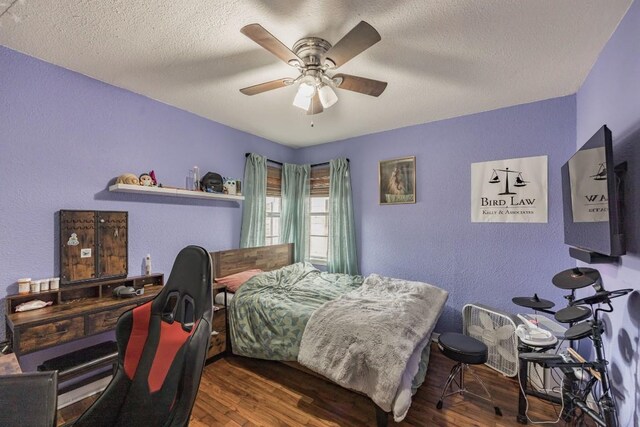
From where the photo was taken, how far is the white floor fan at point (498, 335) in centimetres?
227

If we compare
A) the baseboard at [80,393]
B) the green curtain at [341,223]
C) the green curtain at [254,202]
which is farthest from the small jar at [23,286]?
the green curtain at [341,223]

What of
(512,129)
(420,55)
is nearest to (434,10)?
(420,55)

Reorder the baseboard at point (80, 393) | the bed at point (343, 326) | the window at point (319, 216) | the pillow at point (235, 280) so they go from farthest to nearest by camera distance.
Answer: the window at point (319, 216)
the pillow at point (235, 280)
the baseboard at point (80, 393)
the bed at point (343, 326)

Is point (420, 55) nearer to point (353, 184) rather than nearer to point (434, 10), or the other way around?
point (434, 10)

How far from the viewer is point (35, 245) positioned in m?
2.00

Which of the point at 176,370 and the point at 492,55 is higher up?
the point at 492,55

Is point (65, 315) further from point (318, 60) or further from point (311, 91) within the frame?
point (318, 60)

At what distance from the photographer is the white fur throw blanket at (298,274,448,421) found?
68.7 inches

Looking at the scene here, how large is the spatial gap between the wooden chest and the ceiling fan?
5.49 feet

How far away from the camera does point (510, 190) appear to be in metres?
2.83

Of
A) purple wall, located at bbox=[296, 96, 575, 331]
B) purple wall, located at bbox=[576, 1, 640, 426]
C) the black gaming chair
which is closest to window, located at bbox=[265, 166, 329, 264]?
purple wall, located at bbox=[296, 96, 575, 331]

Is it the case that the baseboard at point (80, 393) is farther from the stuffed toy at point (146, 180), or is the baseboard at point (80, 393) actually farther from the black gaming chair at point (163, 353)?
the stuffed toy at point (146, 180)

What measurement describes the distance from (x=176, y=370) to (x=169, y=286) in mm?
380

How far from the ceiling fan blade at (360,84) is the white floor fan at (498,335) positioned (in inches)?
84.1
